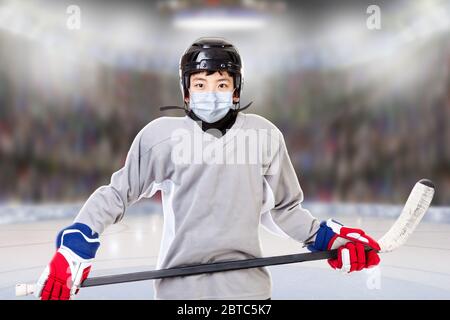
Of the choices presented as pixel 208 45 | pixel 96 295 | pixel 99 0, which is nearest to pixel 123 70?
pixel 99 0

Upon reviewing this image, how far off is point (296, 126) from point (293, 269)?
5.89 meters

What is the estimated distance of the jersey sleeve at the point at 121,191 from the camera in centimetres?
108

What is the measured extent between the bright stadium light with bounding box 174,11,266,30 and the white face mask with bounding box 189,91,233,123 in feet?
23.1

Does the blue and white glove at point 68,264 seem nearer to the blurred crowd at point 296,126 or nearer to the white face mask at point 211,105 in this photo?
the white face mask at point 211,105

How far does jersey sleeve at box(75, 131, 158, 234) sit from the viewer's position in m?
1.08

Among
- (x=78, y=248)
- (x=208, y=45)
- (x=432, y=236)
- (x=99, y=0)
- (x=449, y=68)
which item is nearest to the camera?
(x=78, y=248)

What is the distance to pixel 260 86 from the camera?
892 cm

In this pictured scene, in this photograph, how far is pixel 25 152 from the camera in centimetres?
714

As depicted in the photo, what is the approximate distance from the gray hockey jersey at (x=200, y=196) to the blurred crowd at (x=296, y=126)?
6128mm

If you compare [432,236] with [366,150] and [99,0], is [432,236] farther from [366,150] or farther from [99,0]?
[99,0]

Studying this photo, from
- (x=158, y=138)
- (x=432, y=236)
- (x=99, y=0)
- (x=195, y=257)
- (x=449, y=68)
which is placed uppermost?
(x=99, y=0)

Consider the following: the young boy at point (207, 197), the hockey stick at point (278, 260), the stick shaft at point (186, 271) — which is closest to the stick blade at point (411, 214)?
the hockey stick at point (278, 260)

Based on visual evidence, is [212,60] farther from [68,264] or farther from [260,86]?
[260,86]

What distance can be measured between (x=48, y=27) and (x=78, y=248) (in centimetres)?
750
